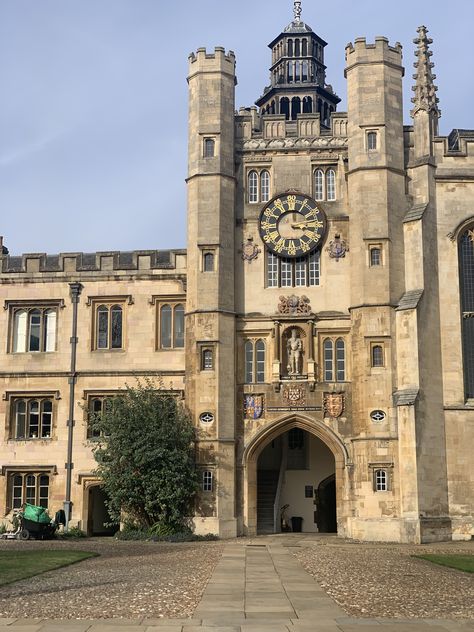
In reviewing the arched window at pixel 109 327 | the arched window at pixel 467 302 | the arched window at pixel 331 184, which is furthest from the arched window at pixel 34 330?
the arched window at pixel 467 302

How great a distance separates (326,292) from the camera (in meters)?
33.6

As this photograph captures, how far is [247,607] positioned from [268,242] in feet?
70.9

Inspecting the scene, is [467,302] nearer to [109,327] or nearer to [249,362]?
[249,362]

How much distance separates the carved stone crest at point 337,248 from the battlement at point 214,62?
7.72 meters

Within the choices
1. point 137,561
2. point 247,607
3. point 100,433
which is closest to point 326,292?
point 100,433

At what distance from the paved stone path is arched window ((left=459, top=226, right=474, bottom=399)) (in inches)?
646

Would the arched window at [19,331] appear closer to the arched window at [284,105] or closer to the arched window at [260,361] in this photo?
the arched window at [260,361]

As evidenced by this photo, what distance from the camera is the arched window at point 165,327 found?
3531 centimetres

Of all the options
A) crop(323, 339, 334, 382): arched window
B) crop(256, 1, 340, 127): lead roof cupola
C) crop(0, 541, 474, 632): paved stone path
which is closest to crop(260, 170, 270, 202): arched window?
crop(323, 339, 334, 382): arched window

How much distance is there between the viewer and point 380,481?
3098 cm

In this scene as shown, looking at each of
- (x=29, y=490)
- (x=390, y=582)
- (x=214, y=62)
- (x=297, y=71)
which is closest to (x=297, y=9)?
(x=297, y=71)

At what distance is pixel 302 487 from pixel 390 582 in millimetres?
20023

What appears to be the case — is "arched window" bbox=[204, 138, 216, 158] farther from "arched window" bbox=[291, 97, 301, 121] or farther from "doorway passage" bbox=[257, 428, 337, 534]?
"arched window" bbox=[291, 97, 301, 121]

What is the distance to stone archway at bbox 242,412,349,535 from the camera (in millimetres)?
32094
